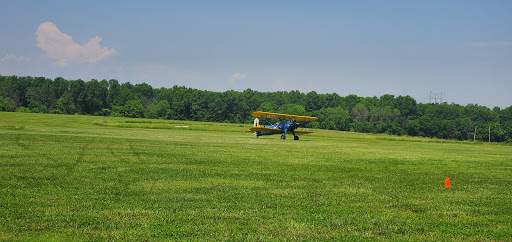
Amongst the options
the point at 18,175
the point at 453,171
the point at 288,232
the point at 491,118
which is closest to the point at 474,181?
the point at 453,171

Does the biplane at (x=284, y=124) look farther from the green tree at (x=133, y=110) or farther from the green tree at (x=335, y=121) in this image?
the green tree at (x=133, y=110)

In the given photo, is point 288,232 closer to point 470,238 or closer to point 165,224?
point 165,224

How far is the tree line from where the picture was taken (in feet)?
480

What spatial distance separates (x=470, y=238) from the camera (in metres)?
7.30

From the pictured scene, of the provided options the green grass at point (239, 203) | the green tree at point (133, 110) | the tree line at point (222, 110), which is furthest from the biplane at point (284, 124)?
the green tree at point (133, 110)

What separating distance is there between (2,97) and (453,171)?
161 metres

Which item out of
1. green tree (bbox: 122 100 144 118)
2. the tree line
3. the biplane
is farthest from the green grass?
green tree (bbox: 122 100 144 118)

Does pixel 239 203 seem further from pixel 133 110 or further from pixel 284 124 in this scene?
pixel 133 110

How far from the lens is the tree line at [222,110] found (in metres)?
146

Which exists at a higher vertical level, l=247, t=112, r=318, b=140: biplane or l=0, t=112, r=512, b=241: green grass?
Answer: l=247, t=112, r=318, b=140: biplane

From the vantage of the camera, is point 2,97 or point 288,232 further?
point 2,97

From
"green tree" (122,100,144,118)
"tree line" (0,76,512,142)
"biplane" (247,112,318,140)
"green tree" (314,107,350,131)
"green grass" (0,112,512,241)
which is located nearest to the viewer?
"green grass" (0,112,512,241)

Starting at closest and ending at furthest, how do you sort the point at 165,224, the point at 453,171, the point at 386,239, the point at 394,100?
1. the point at 386,239
2. the point at 165,224
3. the point at 453,171
4. the point at 394,100

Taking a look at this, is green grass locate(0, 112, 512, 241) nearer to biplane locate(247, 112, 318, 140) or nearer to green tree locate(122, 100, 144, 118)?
biplane locate(247, 112, 318, 140)
